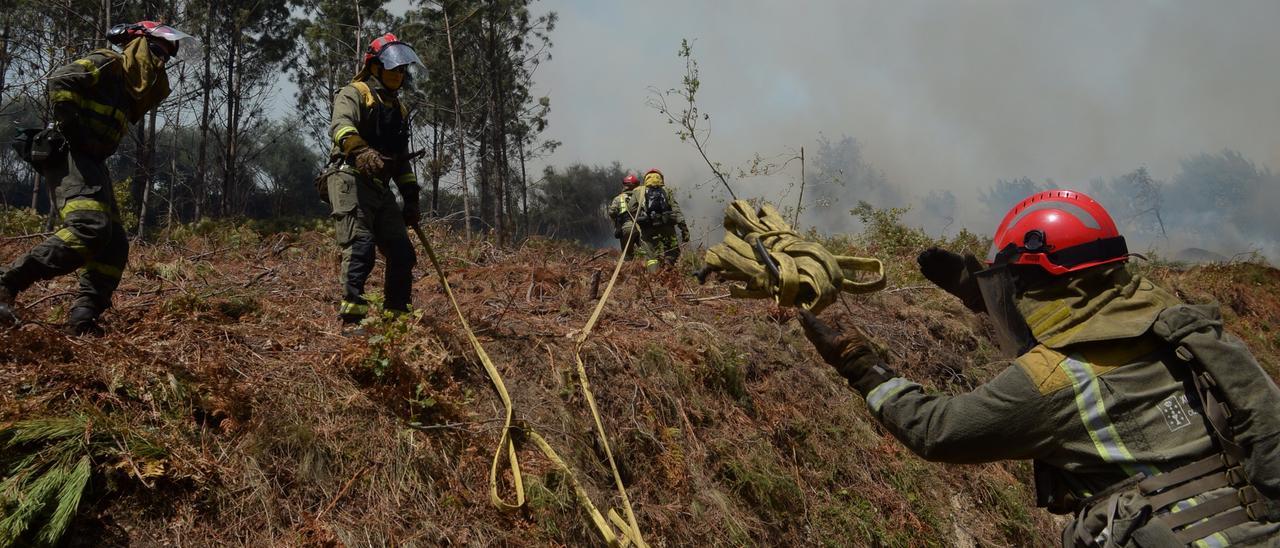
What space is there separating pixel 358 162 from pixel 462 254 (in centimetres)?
302

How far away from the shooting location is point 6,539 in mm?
2398

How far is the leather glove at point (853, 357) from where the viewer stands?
2449 mm

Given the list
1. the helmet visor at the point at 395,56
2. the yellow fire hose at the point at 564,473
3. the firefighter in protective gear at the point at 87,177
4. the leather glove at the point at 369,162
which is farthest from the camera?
the helmet visor at the point at 395,56

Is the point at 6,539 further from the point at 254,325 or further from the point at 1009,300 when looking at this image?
the point at 1009,300

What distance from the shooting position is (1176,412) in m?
2.03

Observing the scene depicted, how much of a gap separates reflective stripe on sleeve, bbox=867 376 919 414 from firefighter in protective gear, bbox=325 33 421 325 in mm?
2812

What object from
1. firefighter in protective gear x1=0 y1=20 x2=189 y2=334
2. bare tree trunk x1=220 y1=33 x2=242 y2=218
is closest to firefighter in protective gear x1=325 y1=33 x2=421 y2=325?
firefighter in protective gear x1=0 y1=20 x2=189 y2=334

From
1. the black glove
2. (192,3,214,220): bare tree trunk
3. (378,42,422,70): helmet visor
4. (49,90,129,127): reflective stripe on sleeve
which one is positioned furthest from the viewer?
(192,3,214,220): bare tree trunk

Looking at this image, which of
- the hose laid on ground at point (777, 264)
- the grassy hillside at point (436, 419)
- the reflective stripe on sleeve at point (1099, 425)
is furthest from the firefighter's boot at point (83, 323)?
the reflective stripe on sleeve at point (1099, 425)

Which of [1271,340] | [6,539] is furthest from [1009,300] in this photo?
[1271,340]

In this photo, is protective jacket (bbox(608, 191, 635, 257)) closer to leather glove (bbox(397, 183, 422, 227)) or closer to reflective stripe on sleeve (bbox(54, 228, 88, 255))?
leather glove (bbox(397, 183, 422, 227))

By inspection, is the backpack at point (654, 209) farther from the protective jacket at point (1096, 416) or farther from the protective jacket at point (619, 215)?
the protective jacket at point (1096, 416)

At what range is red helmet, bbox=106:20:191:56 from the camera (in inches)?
167

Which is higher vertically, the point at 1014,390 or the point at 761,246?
the point at 761,246
